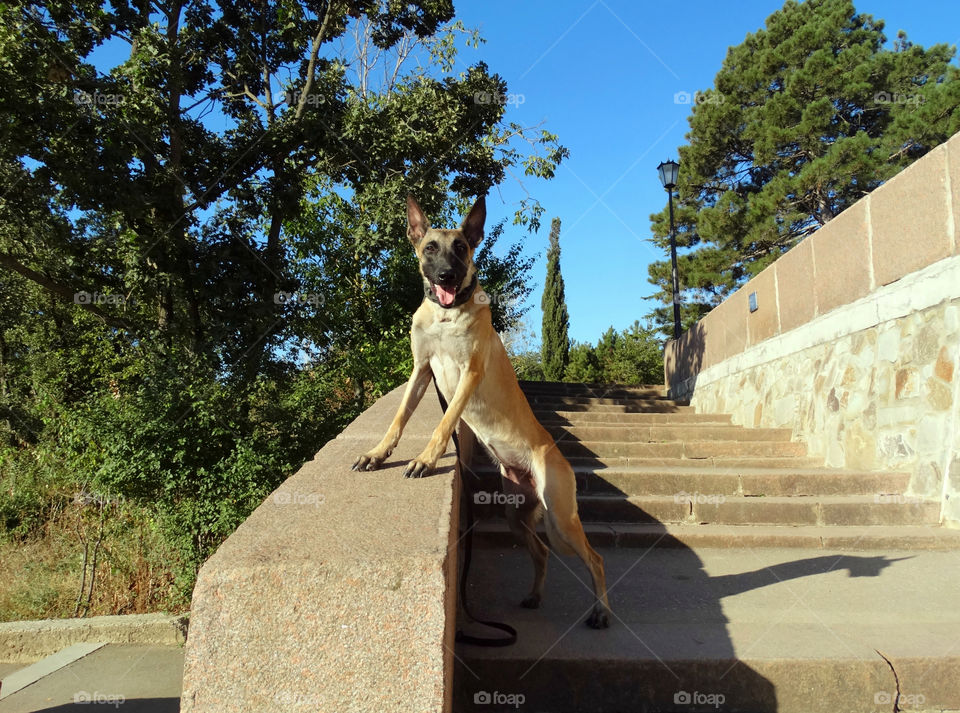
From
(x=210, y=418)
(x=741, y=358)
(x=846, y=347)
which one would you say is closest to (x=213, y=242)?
(x=210, y=418)

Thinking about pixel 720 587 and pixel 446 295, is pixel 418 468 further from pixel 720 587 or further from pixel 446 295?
pixel 720 587

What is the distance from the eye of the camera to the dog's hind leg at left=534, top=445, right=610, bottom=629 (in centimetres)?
307

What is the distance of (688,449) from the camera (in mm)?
7227

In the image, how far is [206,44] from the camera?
1124 cm

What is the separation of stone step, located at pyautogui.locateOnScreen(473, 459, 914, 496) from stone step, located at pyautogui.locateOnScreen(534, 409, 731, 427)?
83.4 inches

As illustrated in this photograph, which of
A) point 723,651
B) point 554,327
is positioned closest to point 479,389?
point 723,651

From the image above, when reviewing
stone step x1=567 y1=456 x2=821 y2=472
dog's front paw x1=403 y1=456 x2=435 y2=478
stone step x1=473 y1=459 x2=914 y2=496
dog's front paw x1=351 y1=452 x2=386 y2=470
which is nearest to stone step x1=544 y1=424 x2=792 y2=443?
stone step x1=567 y1=456 x2=821 y2=472

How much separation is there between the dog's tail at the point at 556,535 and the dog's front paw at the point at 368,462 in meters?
0.89

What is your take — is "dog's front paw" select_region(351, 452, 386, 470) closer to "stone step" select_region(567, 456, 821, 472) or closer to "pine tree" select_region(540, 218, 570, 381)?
"stone step" select_region(567, 456, 821, 472)

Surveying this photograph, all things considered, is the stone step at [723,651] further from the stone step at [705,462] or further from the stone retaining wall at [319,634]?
the stone step at [705,462]

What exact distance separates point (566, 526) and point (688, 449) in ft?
15.1

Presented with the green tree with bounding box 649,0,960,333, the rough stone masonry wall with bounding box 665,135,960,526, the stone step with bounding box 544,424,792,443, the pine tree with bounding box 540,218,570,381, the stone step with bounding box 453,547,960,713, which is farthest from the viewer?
the pine tree with bounding box 540,218,570,381

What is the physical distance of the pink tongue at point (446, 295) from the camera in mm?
3154

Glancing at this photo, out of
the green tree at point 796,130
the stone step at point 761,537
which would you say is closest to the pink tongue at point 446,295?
the stone step at point 761,537
